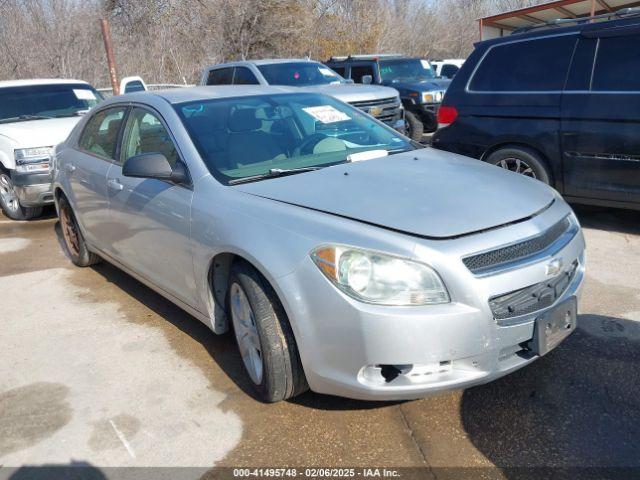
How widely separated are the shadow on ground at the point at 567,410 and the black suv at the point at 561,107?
2.14 metres

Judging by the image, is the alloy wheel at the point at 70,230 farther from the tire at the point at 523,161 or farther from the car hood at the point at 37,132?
the tire at the point at 523,161

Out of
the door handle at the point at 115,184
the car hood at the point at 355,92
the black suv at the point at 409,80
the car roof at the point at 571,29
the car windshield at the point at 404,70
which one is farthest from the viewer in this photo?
the car windshield at the point at 404,70

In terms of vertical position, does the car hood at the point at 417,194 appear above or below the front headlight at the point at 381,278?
above

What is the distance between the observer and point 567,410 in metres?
2.94

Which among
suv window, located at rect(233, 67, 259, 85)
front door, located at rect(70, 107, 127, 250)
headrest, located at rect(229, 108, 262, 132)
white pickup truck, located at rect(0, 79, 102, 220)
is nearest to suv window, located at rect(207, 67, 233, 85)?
suv window, located at rect(233, 67, 259, 85)

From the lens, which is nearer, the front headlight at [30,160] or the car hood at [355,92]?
the front headlight at [30,160]

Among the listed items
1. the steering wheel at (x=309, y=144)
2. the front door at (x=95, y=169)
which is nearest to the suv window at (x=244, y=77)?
the front door at (x=95, y=169)

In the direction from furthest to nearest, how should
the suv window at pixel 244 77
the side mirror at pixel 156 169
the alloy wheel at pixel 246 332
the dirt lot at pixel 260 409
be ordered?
the suv window at pixel 244 77 → the side mirror at pixel 156 169 → the alloy wheel at pixel 246 332 → the dirt lot at pixel 260 409

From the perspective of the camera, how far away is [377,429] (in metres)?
2.91

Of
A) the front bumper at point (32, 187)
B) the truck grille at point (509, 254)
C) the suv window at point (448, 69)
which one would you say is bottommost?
the suv window at point (448, 69)

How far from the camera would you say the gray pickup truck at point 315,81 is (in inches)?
362

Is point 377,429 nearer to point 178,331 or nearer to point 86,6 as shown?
point 178,331

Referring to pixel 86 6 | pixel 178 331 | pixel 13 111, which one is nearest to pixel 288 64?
pixel 13 111

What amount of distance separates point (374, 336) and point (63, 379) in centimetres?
213
